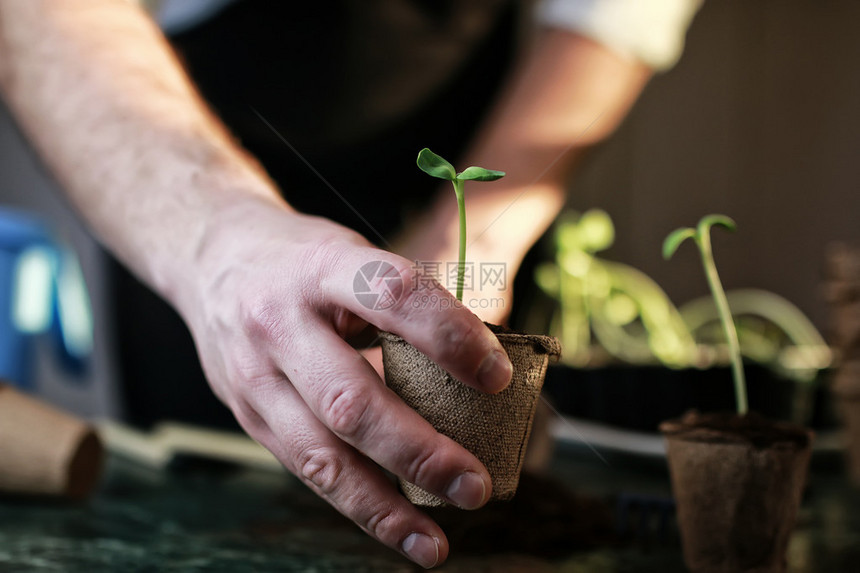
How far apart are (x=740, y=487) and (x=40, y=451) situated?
67 cm

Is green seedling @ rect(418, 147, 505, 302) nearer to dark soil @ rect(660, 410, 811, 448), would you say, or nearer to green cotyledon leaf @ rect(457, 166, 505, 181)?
green cotyledon leaf @ rect(457, 166, 505, 181)

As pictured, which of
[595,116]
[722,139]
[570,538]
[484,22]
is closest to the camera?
[570,538]

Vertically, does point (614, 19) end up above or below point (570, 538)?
above

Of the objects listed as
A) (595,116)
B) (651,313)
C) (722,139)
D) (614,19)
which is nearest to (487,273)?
(595,116)

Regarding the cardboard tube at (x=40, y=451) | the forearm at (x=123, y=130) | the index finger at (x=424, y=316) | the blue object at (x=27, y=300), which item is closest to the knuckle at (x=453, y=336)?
the index finger at (x=424, y=316)

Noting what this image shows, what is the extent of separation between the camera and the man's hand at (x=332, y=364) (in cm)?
36

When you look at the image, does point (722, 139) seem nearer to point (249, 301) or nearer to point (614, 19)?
point (614, 19)

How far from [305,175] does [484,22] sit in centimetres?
39

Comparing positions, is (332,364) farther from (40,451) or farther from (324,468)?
(40,451)

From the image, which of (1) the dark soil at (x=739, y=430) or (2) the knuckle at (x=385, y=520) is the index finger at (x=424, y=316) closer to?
(2) the knuckle at (x=385, y=520)

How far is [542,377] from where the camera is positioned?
0.41 metres

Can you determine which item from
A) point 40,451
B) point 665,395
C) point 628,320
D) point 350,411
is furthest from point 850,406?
point 40,451

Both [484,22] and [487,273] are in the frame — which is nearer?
[487,273]

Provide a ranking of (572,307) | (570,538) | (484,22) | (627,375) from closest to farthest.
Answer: (570,538), (627,375), (484,22), (572,307)
